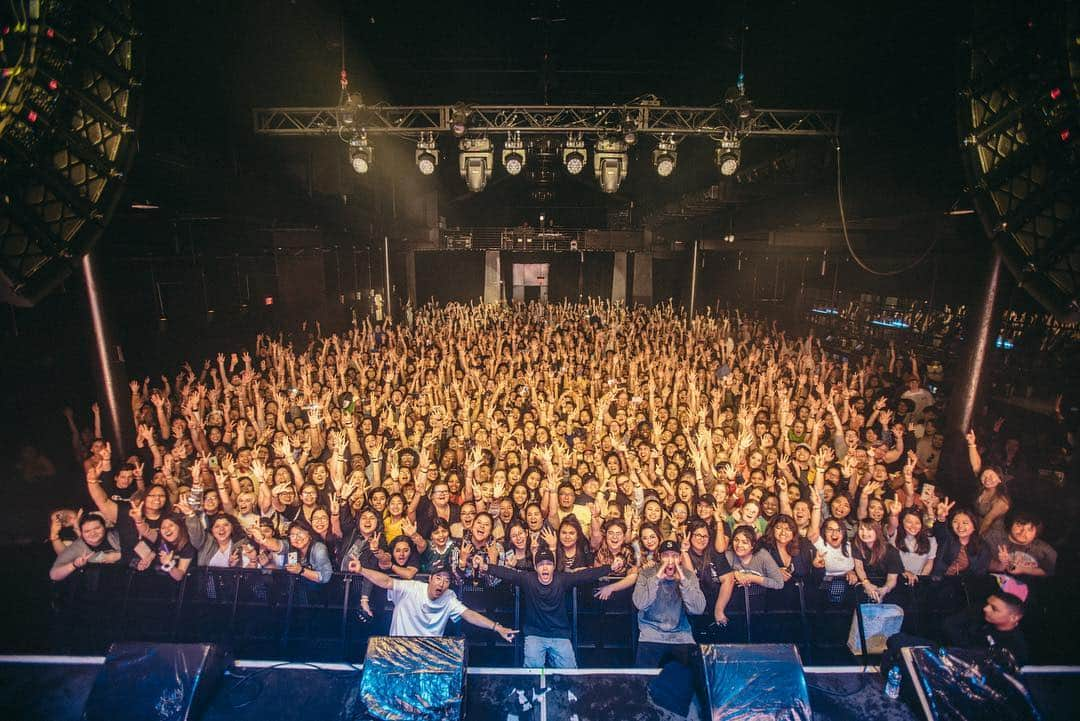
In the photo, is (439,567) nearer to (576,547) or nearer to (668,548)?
(576,547)

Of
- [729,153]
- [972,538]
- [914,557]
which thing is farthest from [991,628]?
[729,153]

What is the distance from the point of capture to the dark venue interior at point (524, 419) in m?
2.42

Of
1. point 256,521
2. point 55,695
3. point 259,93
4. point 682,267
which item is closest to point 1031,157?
point 256,521

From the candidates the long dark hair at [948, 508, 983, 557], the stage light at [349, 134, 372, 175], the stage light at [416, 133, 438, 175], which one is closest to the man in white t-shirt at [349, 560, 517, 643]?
the long dark hair at [948, 508, 983, 557]

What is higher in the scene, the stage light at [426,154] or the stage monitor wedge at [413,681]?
Result: the stage light at [426,154]

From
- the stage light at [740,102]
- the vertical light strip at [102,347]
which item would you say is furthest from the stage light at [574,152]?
the vertical light strip at [102,347]

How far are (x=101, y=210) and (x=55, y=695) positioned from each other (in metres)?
2.64

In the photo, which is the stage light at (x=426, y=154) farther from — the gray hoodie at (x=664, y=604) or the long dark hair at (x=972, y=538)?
the long dark hair at (x=972, y=538)

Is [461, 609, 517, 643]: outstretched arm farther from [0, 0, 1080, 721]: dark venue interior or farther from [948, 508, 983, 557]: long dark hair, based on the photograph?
[948, 508, 983, 557]: long dark hair

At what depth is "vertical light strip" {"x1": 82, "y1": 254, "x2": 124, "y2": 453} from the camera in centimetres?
463

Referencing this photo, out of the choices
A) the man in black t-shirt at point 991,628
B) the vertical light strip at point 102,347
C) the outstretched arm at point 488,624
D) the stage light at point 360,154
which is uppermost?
the stage light at point 360,154

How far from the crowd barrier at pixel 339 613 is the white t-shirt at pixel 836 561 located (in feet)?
0.64

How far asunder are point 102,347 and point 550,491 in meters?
4.48

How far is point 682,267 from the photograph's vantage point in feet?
55.8
